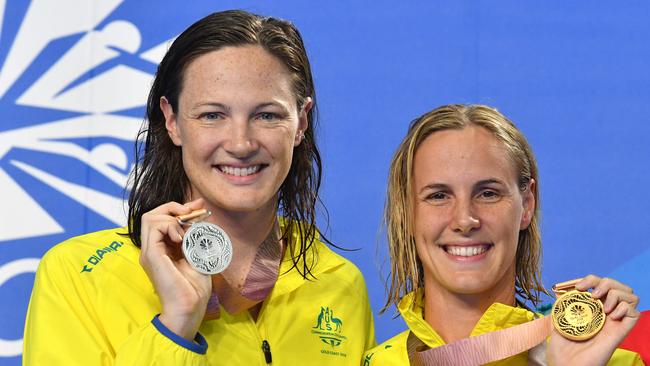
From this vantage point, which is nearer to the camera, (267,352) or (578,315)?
(578,315)

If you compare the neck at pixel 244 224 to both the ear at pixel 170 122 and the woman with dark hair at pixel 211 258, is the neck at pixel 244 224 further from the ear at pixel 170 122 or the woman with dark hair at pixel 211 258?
the ear at pixel 170 122

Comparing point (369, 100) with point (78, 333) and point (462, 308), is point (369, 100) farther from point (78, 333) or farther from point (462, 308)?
point (78, 333)

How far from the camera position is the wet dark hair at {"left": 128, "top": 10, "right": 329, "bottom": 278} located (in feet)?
8.42

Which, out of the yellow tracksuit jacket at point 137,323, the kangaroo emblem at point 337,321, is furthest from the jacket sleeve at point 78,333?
the kangaroo emblem at point 337,321

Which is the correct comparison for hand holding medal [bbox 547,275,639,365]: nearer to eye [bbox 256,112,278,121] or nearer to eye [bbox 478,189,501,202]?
eye [bbox 478,189,501,202]

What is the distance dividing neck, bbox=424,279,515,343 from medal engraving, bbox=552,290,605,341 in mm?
268

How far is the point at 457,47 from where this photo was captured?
3549 mm

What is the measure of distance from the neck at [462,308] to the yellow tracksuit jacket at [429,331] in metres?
0.03

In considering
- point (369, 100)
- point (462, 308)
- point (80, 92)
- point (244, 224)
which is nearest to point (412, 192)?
point (462, 308)

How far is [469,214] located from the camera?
8.15 ft

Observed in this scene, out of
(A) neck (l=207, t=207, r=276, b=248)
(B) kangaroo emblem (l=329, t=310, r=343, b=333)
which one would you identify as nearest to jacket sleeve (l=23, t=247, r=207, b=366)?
(A) neck (l=207, t=207, r=276, b=248)

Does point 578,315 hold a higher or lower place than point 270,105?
lower

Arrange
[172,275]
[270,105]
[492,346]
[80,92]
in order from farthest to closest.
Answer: [80,92]
[270,105]
[492,346]
[172,275]

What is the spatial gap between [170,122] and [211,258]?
426 millimetres
